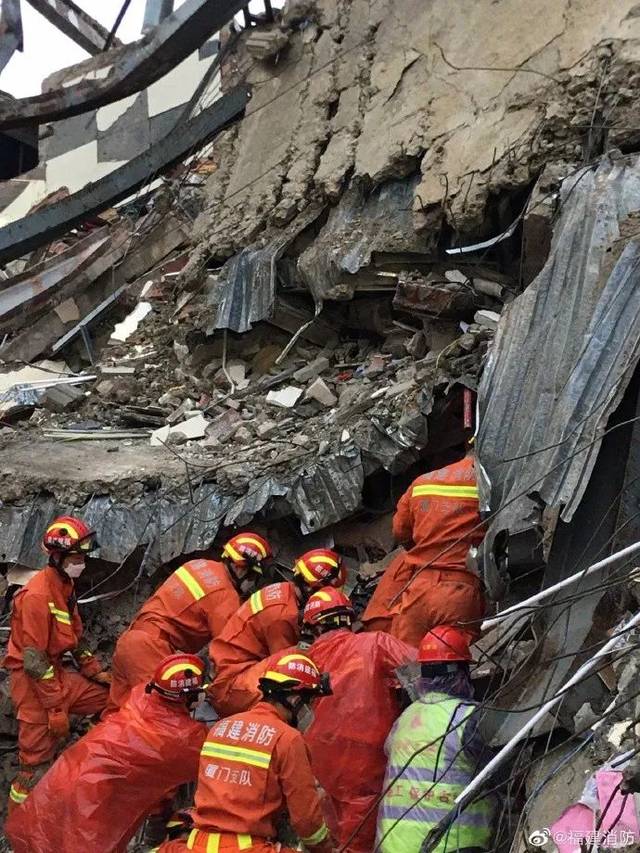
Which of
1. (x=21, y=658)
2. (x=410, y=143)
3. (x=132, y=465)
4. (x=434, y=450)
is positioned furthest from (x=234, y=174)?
(x=21, y=658)

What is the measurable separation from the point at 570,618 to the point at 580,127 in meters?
3.55

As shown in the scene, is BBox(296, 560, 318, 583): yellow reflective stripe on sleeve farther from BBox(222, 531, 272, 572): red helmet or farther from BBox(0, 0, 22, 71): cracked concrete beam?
BBox(0, 0, 22, 71): cracked concrete beam

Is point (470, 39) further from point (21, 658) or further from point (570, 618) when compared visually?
point (21, 658)

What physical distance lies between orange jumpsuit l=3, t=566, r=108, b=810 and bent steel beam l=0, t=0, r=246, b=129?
524 cm

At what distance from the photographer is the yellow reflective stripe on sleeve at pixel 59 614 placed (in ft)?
18.8

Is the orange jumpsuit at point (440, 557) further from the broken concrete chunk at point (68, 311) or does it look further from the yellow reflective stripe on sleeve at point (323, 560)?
the broken concrete chunk at point (68, 311)

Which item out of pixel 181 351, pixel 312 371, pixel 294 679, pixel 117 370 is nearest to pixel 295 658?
pixel 294 679

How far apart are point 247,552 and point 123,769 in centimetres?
148

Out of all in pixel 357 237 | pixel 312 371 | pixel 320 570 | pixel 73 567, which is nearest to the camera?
pixel 320 570

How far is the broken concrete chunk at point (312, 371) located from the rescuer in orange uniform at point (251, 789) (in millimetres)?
3933

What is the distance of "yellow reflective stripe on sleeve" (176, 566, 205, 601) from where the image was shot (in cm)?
550

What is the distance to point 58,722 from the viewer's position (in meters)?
5.70

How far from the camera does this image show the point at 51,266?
34.9ft

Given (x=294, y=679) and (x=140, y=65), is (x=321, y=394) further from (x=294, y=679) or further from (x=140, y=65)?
(x=140, y=65)
